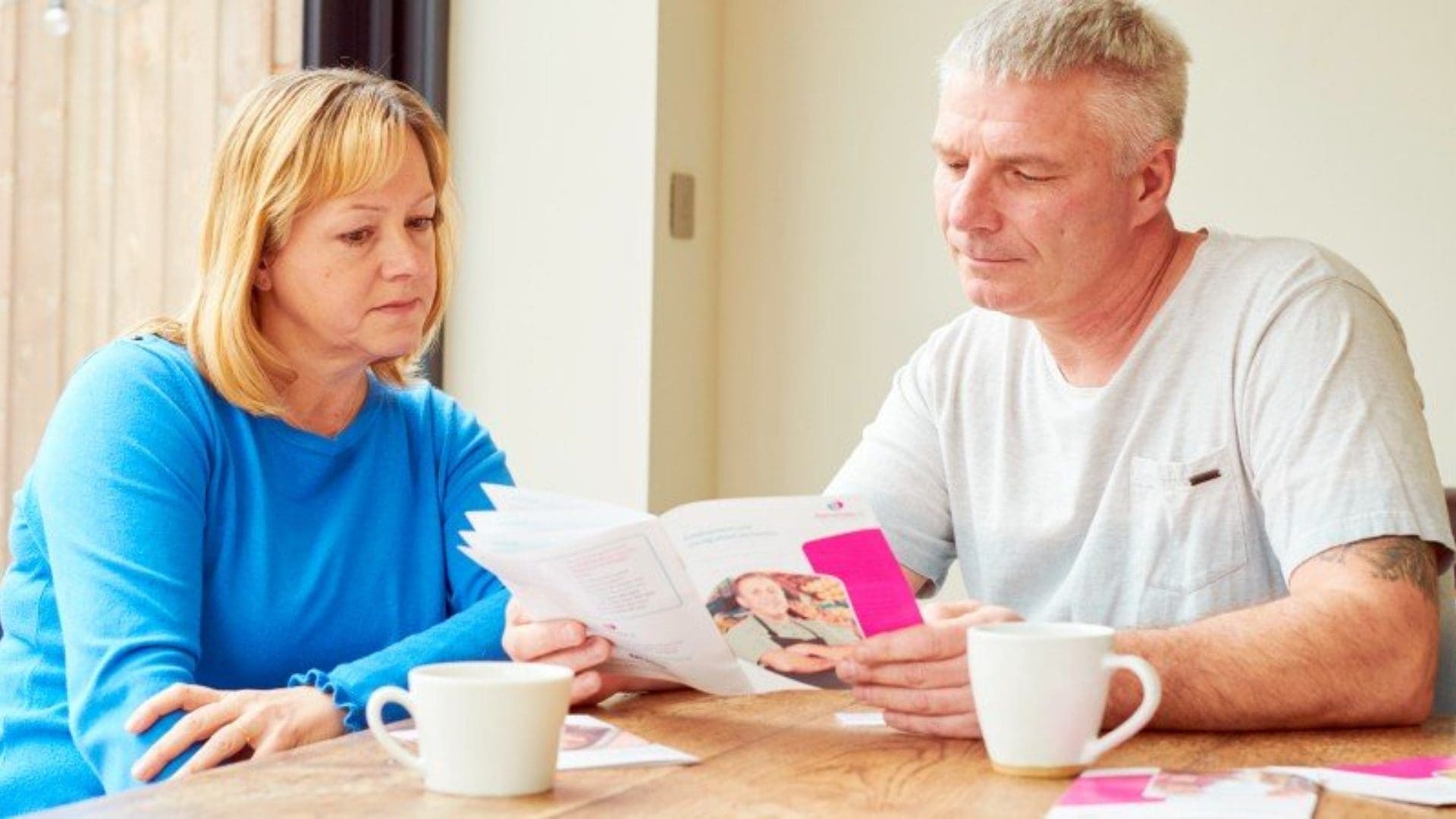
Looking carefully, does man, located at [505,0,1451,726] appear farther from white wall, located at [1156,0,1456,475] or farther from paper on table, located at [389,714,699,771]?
white wall, located at [1156,0,1456,475]

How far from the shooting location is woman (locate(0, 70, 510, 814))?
1.65 metres

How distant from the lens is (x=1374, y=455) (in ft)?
5.29

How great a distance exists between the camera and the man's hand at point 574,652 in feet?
5.10

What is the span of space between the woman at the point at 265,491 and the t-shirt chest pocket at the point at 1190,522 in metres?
0.66

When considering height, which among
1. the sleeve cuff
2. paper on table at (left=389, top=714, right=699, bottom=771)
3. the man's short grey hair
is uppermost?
the man's short grey hair

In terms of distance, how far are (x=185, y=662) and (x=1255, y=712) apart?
0.93 metres

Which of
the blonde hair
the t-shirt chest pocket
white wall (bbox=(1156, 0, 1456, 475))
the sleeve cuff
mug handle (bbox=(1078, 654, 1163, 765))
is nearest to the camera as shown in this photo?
mug handle (bbox=(1078, 654, 1163, 765))

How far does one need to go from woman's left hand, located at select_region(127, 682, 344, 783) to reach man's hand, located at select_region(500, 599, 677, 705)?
0.19 m

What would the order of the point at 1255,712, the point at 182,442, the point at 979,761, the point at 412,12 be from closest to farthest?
the point at 979,761
the point at 1255,712
the point at 182,442
the point at 412,12

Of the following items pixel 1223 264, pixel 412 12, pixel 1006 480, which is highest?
pixel 412 12

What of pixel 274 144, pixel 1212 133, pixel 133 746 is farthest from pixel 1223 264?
pixel 1212 133

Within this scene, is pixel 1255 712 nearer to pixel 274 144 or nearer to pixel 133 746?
pixel 133 746

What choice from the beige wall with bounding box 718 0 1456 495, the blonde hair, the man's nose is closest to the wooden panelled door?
the blonde hair

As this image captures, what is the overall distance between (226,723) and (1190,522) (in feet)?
3.00
